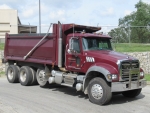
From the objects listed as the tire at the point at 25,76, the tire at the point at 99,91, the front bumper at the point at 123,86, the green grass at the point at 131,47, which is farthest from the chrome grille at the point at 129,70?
the green grass at the point at 131,47

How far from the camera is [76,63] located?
33.1 feet

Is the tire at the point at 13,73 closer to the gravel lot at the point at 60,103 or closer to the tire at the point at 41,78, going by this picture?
the tire at the point at 41,78

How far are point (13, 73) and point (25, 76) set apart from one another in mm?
1170

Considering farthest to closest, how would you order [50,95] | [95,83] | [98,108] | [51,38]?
[51,38] → [50,95] → [95,83] → [98,108]

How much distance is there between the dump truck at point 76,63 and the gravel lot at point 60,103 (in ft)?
1.24

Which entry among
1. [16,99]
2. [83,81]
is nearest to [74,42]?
[83,81]

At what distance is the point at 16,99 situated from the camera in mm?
9469

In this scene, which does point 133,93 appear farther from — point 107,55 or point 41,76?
point 41,76

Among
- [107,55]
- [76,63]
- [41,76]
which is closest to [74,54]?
[76,63]

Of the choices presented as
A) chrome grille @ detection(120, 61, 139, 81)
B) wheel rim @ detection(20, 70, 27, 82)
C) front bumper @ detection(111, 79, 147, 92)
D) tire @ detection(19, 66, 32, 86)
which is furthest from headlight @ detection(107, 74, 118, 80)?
wheel rim @ detection(20, 70, 27, 82)

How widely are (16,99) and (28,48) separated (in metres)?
3.94

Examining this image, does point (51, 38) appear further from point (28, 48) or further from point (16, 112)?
point (16, 112)

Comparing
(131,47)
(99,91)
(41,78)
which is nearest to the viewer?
(99,91)

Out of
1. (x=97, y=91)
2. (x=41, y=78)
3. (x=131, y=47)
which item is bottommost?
(x=97, y=91)
